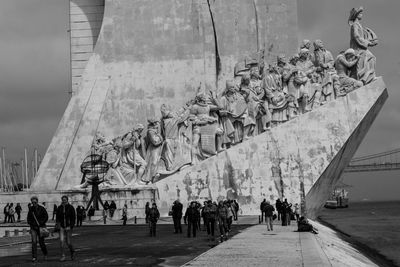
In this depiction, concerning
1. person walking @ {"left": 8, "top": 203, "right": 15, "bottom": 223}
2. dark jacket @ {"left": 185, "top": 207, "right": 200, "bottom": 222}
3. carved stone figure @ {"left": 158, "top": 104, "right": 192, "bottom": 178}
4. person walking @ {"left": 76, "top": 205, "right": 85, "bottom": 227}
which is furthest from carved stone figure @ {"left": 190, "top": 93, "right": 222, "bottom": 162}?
dark jacket @ {"left": 185, "top": 207, "right": 200, "bottom": 222}

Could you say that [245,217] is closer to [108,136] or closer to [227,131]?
[227,131]

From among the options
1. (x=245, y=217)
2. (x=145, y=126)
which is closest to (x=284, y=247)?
(x=245, y=217)

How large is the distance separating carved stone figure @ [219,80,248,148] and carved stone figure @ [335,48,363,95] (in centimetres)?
324

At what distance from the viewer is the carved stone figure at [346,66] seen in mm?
23719

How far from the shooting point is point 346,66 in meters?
24.2

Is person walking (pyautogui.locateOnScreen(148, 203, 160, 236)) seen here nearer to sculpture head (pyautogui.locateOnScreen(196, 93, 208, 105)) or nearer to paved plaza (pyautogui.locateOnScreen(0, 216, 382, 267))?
paved plaza (pyautogui.locateOnScreen(0, 216, 382, 267))

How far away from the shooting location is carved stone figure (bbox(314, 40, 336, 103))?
23.8 m

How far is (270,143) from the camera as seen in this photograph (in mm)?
23484

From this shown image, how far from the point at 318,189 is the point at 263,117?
9.55 feet

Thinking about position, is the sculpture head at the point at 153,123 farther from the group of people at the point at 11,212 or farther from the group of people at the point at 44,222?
the group of people at the point at 44,222

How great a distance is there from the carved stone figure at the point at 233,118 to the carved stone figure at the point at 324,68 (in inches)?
102

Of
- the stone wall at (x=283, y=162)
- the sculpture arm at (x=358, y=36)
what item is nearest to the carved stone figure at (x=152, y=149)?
Result: the stone wall at (x=283, y=162)

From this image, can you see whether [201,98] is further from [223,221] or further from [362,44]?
[223,221]

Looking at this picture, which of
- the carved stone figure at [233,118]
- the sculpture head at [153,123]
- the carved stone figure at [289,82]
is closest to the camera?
the carved stone figure at [289,82]
